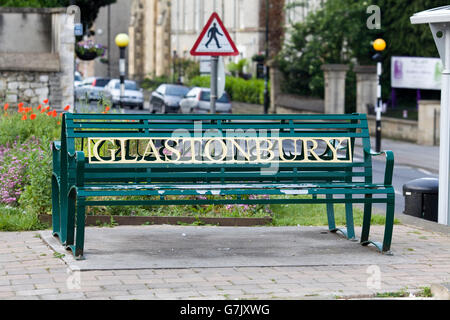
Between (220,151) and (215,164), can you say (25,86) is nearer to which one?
(220,151)

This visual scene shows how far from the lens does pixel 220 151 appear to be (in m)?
9.66

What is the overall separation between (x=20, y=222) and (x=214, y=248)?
7.54 feet

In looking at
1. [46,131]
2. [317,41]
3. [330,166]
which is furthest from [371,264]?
[317,41]

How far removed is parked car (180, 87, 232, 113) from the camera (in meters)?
46.3

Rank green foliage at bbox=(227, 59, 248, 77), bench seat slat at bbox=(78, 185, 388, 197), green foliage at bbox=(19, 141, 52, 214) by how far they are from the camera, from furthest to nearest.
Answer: green foliage at bbox=(227, 59, 248, 77) < green foliage at bbox=(19, 141, 52, 214) < bench seat slat at bbox=(78, 185, 388, 197)

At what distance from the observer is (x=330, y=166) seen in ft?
31.2

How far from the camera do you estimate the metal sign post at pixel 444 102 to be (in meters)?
11.7

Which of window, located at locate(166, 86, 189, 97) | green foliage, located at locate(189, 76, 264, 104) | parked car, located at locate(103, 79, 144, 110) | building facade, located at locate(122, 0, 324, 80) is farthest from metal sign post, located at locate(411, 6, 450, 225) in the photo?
building facade, located at locate(122, 0, 324, 80)

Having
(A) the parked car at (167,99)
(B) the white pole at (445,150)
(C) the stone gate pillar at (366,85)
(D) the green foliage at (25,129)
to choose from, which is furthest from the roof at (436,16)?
(A) the parked car at (167,99)

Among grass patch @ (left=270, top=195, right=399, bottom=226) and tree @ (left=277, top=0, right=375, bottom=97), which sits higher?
tree @ (left=277, top=0, right=375, bottom=97)

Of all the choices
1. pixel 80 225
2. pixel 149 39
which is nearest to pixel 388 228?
pixel 80 225

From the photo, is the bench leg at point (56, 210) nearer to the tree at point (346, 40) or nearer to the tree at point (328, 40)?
the tree at point (346, 40)

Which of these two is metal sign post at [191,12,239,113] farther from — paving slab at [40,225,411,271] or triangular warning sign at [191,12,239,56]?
paving slab at [40,225,411,271]

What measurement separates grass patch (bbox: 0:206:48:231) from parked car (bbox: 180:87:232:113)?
35398 mm
